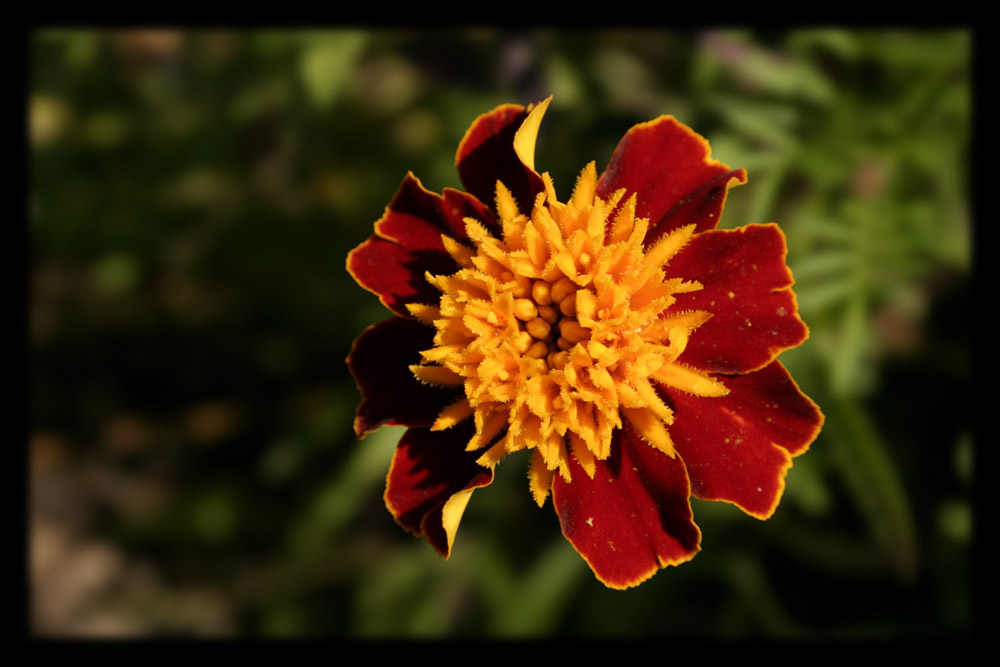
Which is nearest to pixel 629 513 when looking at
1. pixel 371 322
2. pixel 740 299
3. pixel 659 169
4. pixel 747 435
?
pixel 747 435

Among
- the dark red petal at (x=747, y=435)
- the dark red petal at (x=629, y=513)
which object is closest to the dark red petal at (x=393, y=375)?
the dark red petal at (x=629, y=513)

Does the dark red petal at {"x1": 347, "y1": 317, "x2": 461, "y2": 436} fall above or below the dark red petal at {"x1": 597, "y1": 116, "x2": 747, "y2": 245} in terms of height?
below

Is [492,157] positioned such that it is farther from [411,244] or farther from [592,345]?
[592,345]

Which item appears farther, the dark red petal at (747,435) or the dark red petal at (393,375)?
the dark red petal at (393,375)

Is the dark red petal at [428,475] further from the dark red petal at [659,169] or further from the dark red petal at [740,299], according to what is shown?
the dark red petal at [659,169]

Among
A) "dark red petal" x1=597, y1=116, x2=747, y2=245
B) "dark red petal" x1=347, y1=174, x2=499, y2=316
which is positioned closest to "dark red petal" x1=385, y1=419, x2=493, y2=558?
"dark red petal" x1=347, y1=174, x2=499, y2=316

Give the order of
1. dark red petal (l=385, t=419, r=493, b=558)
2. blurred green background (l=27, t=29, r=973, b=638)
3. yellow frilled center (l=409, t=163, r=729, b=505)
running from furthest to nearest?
1. blurred green background (l=27, t=29, r=973, b=638)
2. dark red petal (l=385, t=419, r=493, b=558)
3. yellow frilled center (l=409, t=163, r=729, b=505)

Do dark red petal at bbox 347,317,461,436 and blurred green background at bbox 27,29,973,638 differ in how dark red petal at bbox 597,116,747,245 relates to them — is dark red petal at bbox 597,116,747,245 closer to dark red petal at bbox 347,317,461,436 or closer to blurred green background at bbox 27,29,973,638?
dark red petal at bbox 347,317,461,436
